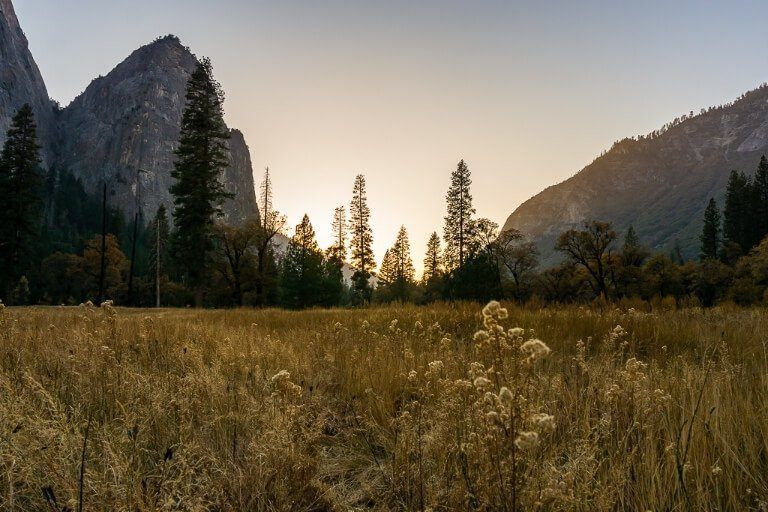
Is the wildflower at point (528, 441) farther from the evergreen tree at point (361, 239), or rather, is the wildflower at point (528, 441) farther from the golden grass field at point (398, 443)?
the evergreen tree at point (361, 239)

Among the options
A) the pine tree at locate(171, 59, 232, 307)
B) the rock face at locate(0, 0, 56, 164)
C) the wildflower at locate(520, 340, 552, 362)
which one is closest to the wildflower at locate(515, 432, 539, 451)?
the wildflower at locate(520, 340, 552, 362)

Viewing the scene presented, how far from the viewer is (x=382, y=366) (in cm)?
445

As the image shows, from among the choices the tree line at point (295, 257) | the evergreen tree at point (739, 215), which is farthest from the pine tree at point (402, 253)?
the evergreen tree at point (739, 215)

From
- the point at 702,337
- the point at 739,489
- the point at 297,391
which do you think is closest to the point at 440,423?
the point at 297,391

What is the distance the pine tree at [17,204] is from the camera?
37.2 metres

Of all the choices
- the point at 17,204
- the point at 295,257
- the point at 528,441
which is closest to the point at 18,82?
the point at 17,204

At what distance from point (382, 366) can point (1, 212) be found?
163 ft

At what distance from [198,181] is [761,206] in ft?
275

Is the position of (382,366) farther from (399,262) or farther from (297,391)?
A: (399,262)

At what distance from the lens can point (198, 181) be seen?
32812 millimetres

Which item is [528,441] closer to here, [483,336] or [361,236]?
[483,336]

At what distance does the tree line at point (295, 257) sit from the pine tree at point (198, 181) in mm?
90

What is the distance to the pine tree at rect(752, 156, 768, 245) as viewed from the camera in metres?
63.1

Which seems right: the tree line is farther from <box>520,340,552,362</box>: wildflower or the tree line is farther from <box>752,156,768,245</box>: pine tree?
<box>520,340,552,362</box>: wildflower
